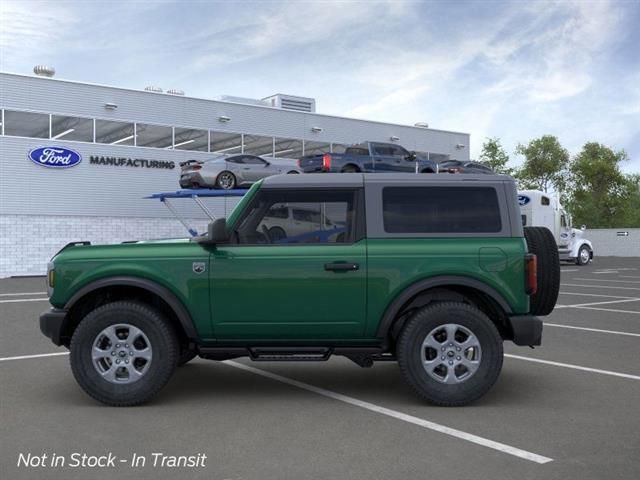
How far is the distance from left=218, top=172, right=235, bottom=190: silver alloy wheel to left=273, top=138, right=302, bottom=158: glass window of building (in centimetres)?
1078

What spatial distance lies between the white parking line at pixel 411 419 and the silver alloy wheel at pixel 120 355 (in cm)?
156

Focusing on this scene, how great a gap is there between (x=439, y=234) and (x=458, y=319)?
29.0 inches

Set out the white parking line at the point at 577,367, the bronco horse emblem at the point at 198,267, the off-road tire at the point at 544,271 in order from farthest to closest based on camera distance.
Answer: the white parking line at the point at 577,367
the off-road tire at the point at 544,271
the bronco horse emblem at the point at 198,267

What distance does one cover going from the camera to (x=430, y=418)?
552cm

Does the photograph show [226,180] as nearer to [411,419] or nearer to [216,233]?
[216,233]

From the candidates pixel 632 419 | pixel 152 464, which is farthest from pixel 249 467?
pixel 632 419

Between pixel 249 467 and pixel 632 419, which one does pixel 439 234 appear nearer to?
pixel 632 419

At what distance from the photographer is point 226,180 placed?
23703 millimetres

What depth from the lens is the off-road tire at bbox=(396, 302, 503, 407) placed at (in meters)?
5.82

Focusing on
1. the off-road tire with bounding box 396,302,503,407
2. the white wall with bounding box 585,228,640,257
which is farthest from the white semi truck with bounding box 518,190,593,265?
the off-road tire with bounding box 396,302,503,407

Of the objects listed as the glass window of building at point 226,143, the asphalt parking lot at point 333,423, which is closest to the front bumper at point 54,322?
the asphalt parking lot at point 333,423

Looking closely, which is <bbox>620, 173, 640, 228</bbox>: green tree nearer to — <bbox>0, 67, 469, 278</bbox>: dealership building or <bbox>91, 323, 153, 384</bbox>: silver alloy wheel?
<bbox>0, 67, 469, 278</bbox>: dealership building

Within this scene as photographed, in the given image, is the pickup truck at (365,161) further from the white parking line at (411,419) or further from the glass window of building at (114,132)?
the white parking line at (411,419)

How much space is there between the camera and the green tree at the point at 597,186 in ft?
231
